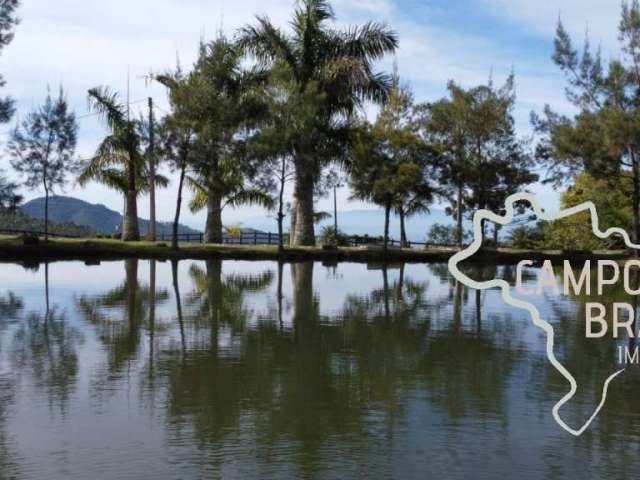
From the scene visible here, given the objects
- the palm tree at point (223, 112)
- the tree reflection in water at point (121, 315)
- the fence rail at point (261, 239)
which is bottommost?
the tree reflection in water at point (121, 315)

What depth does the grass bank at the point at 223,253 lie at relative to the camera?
2853cm

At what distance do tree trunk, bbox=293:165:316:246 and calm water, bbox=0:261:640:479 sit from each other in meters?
20.2

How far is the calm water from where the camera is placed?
576 cm

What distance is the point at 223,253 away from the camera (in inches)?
1228

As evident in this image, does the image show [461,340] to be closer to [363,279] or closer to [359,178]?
[363,279]

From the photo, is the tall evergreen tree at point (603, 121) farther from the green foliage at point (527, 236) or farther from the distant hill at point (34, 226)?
the distant hill at point (34, 226)

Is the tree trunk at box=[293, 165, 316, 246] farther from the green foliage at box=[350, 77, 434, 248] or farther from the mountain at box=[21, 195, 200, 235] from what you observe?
the mountain at box=[21, 195, 200, 235]

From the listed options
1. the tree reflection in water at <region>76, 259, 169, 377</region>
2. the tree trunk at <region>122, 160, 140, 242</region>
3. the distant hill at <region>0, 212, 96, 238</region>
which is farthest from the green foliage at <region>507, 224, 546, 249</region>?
the tree reflection in water at <region>76, 259, 169, 377</region>

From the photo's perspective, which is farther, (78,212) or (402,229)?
(78,212)

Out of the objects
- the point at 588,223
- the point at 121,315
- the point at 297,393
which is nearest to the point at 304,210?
the point at 588,223

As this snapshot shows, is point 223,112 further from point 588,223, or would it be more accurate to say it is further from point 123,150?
point 588,223

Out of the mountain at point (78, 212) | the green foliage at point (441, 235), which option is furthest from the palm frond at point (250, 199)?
the mountain at point (78, 212)

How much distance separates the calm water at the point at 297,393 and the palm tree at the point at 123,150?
872 inches

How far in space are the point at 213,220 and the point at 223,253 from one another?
7.61m
